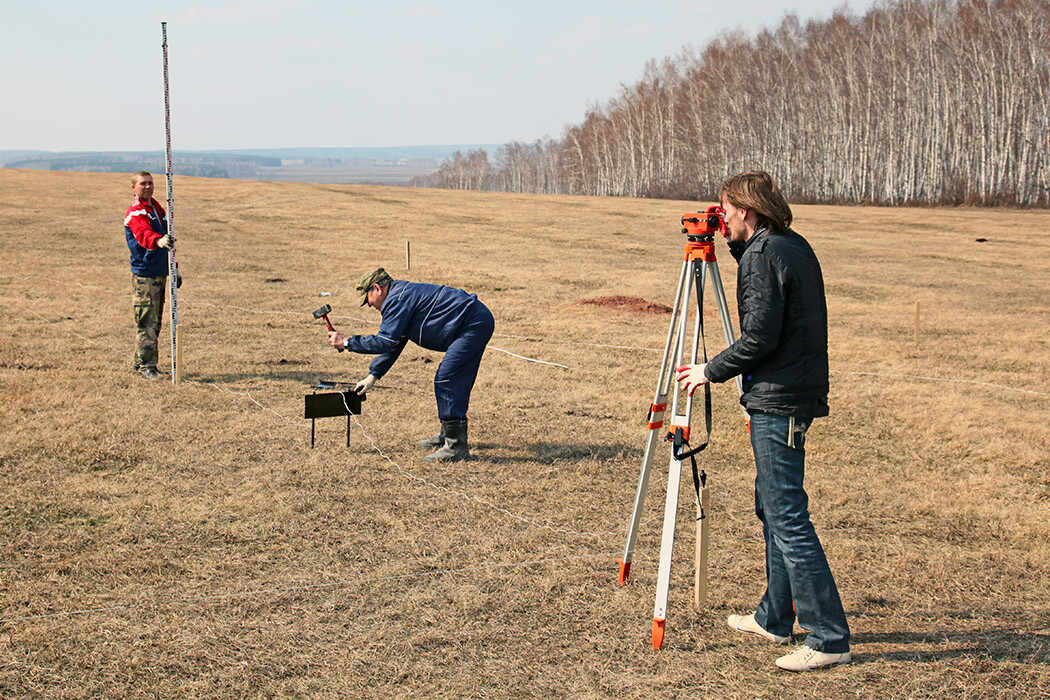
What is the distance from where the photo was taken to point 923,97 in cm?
5312

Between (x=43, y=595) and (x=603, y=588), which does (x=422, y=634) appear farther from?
(x=43, y=595)

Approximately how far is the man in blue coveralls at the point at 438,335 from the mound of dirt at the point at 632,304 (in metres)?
8.70

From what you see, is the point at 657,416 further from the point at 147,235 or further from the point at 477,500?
the point at 147,235

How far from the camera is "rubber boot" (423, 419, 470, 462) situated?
763 centimetres

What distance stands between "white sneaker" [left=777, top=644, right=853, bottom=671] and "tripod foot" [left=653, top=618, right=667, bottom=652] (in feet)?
1.93

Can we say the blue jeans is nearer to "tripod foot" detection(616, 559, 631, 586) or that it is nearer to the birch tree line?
"tripod foot" detection(616, 559, 631, 586)

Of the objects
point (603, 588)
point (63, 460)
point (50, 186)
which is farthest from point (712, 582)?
point (50, 186)

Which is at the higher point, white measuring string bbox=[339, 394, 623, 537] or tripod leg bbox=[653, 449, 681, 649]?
tripod leg bbox=[653, 449, 681, 649]

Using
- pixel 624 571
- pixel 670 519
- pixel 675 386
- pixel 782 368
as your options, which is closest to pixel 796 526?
pixel 670 519

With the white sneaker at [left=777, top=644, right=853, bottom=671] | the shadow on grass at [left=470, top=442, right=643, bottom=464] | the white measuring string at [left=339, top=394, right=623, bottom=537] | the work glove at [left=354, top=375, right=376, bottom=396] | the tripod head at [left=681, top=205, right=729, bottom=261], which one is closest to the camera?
the white sneaker at [left=777, top=644, right=853, bottom=671]

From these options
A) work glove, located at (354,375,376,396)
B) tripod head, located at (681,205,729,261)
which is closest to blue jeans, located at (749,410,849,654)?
tripod head, located at (681,205,729,261)

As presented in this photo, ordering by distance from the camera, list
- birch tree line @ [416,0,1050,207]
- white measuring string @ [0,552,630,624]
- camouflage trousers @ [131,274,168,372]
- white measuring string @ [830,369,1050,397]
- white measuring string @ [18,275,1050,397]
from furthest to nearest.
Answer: birch tree line @ [416,0,1050,207]
white measuring string @ [18,275,1050,397]
white measuring string @ [830,369,1050,397]
camouflage trousers @ [131,274,168,372]
white measuring string @ [0,552,630,624]

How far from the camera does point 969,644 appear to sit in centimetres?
464

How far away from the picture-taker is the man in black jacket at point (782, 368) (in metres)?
3.91
